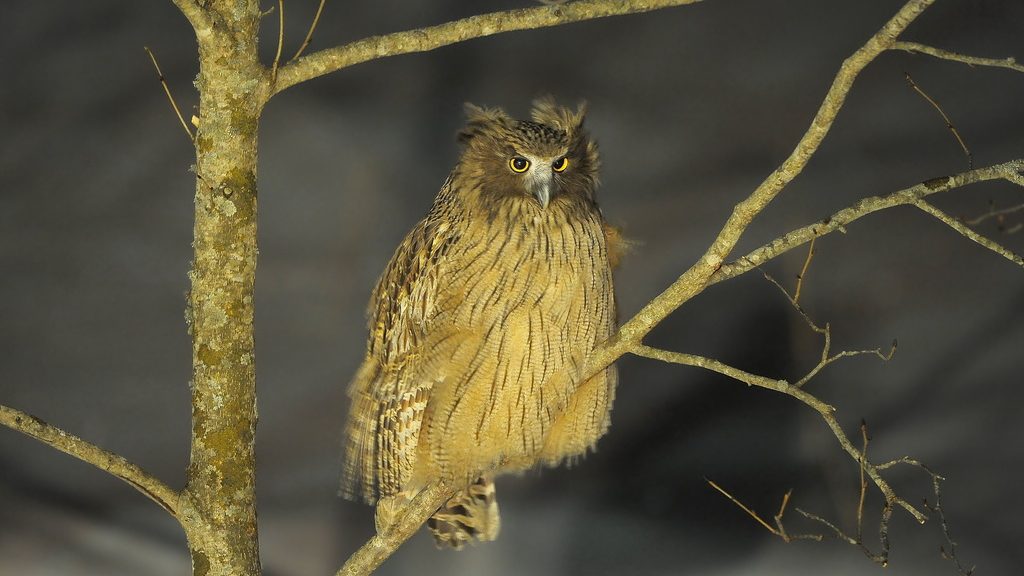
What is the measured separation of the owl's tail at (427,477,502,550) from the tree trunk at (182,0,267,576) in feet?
1.89

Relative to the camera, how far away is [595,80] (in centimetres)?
306

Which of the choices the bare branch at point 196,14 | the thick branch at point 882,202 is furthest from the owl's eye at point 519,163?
the bare branch at point 196,14

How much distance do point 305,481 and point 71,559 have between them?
0.65m

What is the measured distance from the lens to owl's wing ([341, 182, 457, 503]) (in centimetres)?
217

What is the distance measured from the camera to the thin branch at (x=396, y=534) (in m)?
2.13

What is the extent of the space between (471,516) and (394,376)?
45cm

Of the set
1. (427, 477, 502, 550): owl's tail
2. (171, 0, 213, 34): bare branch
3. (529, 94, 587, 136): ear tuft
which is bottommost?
(427, 477, 502, 550): owl's tail

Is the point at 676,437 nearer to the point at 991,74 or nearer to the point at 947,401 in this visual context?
the point at 947,401

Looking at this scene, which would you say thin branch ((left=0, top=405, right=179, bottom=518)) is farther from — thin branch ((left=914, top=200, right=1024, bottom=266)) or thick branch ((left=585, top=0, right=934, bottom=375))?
thin branch ((left=914, top=200, right=1024, bottom=266))

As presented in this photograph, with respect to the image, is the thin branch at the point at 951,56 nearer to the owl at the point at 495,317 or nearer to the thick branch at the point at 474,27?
the thick branch at the point at 474,27

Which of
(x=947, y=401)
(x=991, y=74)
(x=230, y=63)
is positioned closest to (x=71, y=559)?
(x=230, y=63)

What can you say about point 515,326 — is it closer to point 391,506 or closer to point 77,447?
point 391,506

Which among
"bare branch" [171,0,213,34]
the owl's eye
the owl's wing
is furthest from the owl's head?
"bare branch" [171,0,213,34]

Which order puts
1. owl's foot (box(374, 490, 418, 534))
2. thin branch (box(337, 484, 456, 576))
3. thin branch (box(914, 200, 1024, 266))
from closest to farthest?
thin branch (box(914, 200, 1024, 266))
thin branch (box(337, 484, 456, 576))
owl's foot (box(374, 490, 418, 534))
